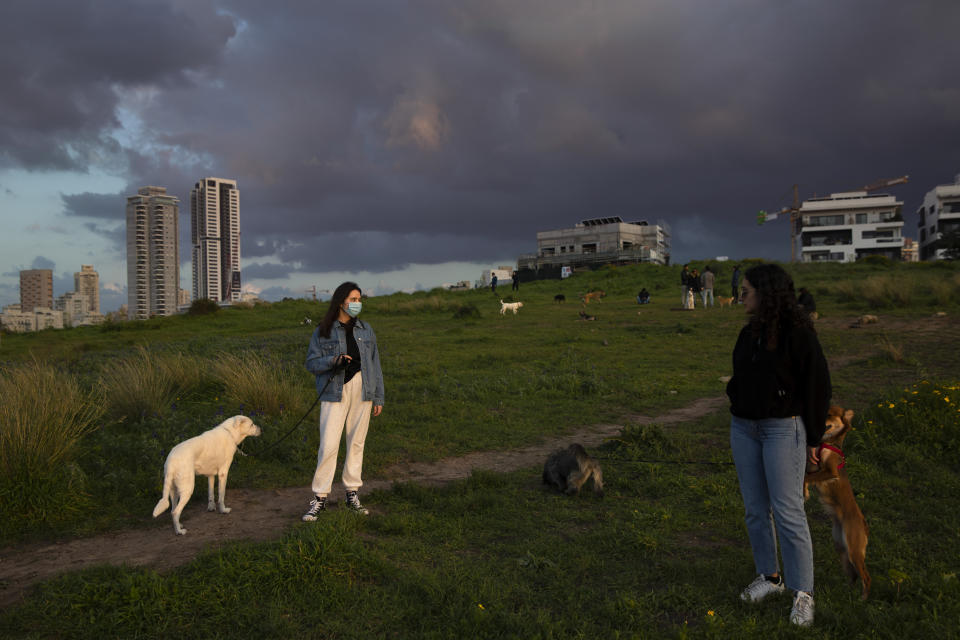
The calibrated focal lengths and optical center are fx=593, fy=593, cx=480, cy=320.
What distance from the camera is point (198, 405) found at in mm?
9766

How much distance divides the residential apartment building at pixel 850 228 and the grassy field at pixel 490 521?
86022 mm

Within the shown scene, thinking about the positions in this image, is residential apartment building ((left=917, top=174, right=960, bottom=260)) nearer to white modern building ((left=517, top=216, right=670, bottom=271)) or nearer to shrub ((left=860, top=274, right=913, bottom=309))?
white modern building ((left=517, top=216, right=670, bottom=271))

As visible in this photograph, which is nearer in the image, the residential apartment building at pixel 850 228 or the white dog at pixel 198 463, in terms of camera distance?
the white dog at pixel 198 463

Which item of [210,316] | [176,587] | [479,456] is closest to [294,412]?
[479,456]

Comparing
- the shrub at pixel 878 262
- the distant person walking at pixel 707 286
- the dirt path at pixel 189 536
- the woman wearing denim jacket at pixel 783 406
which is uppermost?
the shrub at pixel 878 262

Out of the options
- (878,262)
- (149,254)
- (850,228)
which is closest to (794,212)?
(850,228)

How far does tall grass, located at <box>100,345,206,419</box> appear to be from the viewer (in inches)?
344

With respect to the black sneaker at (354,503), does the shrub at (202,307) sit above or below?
above

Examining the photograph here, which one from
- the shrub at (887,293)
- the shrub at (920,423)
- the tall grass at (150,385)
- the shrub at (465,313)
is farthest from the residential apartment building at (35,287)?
the shrub at (920,423)

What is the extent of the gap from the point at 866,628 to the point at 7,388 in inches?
356

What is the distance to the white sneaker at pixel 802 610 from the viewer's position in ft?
11.4

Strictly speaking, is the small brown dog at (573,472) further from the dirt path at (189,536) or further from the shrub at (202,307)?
the shrub at (202,307)

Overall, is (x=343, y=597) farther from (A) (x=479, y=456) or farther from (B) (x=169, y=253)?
(B) (x=169, y=253)

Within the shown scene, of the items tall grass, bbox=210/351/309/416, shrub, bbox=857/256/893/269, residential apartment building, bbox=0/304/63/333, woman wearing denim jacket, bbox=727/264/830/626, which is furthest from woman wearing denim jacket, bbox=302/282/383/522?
shrub, bbox=857/256/893/269
